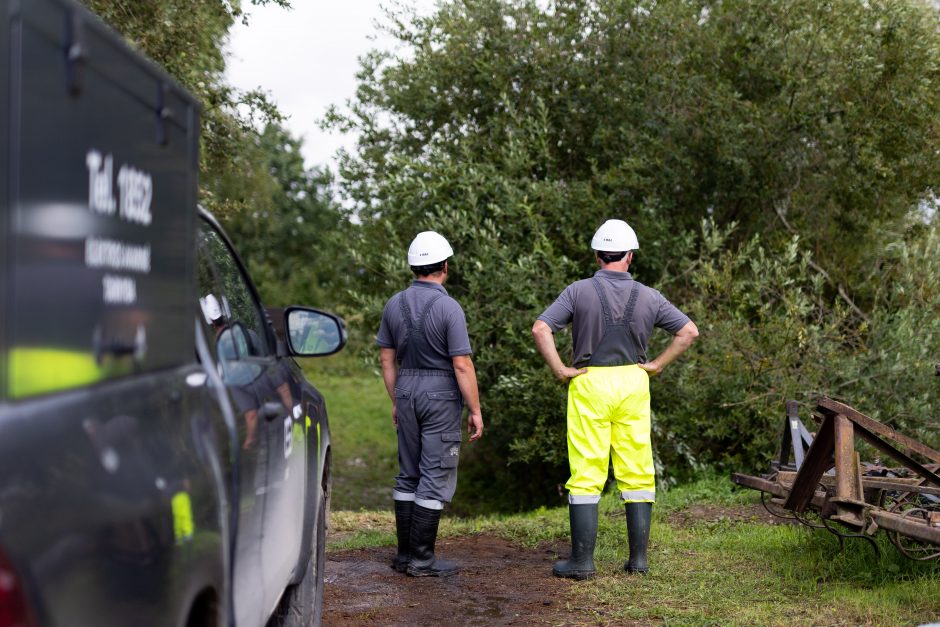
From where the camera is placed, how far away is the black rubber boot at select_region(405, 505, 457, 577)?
6.63 meters

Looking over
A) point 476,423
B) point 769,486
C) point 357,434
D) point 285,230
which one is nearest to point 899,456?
point 769,486

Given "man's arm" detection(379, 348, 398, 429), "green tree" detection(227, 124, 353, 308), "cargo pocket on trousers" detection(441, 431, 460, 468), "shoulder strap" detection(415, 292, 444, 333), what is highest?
"green tree" detection(227, 124, 353, 308)

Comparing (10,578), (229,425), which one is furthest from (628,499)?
(10,578)

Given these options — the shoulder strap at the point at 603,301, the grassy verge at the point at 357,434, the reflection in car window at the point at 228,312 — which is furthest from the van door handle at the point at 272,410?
the grassy verge at the point at 357,434

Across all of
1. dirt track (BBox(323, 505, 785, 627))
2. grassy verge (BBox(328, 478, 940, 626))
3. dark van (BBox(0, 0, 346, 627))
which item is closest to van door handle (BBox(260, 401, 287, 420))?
dark van (BBox(0, 0, 346, 627))

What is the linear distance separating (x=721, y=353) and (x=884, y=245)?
366 cm

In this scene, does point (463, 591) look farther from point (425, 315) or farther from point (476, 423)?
point (425, 315)

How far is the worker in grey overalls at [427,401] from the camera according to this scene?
6629 mm

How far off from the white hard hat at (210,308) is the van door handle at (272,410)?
339 mm

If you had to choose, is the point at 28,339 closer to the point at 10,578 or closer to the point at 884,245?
the point at 10,578

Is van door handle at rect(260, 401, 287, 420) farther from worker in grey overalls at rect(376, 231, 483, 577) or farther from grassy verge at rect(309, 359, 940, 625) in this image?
worker in grey overalls at rect(376, 231, 483, 577)

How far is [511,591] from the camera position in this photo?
6.24 metres

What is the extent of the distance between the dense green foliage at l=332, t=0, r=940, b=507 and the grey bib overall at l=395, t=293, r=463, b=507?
13.0 feet

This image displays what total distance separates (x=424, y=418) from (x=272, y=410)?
3.14 metres
